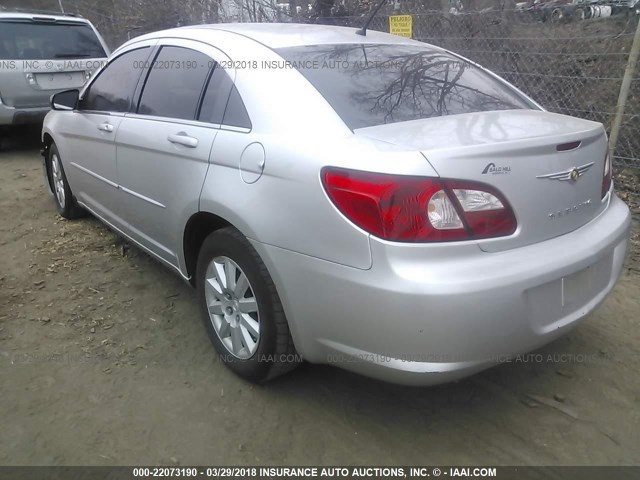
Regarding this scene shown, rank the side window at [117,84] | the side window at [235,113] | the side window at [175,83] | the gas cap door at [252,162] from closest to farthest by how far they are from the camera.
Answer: the gas cap door at [252,162]
the side window at [235,113]
the side window at [175,83]
the side window at [117,84]

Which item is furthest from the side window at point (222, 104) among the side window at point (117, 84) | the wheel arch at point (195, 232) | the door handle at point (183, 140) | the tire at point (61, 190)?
the tire at point (61, 190)

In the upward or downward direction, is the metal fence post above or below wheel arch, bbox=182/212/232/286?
above

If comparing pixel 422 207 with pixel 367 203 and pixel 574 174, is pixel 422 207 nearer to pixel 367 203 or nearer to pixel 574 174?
pixel 367 203

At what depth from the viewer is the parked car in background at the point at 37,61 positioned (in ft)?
21.7

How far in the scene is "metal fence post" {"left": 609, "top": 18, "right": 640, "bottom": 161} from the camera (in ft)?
14.1

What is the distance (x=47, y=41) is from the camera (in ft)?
22.5

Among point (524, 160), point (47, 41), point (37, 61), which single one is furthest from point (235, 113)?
point (47, 41)

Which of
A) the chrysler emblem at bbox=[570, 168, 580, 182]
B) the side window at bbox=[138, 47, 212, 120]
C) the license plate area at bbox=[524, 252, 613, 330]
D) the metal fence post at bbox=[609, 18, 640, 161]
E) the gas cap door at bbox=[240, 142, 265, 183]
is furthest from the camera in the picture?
the metal fence post at bbox=[609, 18, 640, 161]

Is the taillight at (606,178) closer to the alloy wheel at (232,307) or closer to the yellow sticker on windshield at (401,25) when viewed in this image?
the alloy wheel at (232,307)

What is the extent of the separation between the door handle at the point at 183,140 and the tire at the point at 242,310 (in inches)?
17.8

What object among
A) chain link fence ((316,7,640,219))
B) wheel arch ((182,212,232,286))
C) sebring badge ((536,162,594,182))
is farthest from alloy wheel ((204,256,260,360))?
chain link fence ((316,7,640,219))

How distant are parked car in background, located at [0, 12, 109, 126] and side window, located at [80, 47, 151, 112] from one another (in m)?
3.44

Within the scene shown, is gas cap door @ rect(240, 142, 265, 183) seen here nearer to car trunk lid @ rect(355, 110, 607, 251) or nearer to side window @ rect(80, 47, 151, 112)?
car trunk lid @ rect(355, 110, 607, 251)

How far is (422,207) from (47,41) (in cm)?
677
